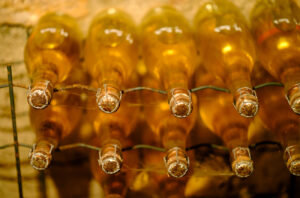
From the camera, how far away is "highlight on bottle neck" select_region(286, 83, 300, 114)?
57 cm

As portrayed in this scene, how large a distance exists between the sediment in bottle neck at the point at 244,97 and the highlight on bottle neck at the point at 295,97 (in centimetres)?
6

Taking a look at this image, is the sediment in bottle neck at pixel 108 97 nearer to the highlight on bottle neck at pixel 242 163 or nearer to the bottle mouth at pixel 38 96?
the bottle mouth at pixel 38 96

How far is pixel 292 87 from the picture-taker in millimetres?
591

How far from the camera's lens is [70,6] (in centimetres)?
88

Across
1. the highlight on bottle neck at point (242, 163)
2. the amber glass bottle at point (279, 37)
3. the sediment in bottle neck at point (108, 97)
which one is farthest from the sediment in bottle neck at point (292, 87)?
the sediment in bottle neck at point (108, 97)

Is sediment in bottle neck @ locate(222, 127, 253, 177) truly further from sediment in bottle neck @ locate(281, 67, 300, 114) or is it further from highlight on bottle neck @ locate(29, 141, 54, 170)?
highlight on bottle neck @ locate(29, 141, 54, 170)

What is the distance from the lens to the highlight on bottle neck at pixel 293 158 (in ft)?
1.94

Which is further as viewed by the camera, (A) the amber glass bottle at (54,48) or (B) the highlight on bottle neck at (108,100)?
(A) the amber glass bottle at (54,48)

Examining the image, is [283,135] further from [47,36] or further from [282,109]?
[47,36]

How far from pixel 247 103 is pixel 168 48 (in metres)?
0.27

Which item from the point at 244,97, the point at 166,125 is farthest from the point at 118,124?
the point at 244,97

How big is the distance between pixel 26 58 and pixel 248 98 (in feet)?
1.63

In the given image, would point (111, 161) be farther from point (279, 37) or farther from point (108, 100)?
point (279, 37)

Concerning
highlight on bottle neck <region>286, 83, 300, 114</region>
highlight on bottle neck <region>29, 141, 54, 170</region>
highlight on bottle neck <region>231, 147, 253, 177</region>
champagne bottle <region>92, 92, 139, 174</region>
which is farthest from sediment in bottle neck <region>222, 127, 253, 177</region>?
highlight on bottle neck <region>29, 141, 54, 170</region>
